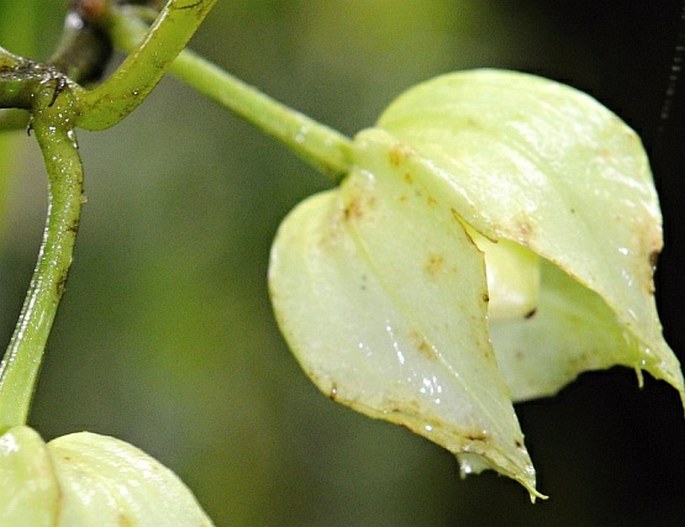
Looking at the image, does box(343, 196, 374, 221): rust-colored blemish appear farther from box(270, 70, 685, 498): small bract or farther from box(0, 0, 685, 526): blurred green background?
box(0, 0, 685, 526): blurred green background

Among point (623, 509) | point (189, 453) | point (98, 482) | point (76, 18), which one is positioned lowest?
point (623, 509)

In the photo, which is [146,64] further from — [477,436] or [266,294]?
[266,294]

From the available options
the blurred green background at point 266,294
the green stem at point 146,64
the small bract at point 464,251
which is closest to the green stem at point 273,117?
the small bract at point 464,251

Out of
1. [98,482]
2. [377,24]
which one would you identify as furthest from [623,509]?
[98,482]

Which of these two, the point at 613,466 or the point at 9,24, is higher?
the point at 9,24

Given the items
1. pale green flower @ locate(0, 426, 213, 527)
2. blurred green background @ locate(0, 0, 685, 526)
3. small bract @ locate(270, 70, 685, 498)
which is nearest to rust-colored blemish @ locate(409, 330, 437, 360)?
small bract @ locate(270, 70, 685, 498)

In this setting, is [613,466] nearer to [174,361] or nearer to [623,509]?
[623,509]
